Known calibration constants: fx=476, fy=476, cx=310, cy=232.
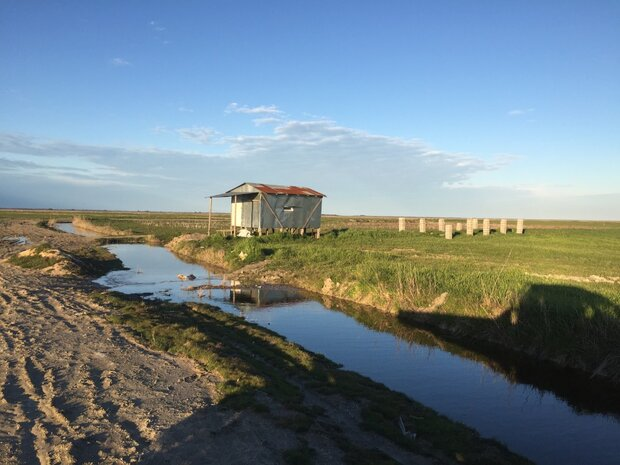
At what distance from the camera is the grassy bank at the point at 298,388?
754 centimetres

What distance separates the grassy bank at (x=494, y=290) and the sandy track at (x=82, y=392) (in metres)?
9.37

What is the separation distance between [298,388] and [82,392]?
4.02 metres

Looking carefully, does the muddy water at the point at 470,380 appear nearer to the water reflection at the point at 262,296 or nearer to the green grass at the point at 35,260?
the water reflection at the point at 262,296

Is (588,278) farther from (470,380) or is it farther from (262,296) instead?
(262,296)

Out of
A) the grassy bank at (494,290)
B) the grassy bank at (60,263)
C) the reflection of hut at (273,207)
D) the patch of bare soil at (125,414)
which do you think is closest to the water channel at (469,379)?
the grassy bank at (494,290)

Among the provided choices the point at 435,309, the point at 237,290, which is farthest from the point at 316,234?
the point at 435,309

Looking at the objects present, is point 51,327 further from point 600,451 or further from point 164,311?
point 600,451

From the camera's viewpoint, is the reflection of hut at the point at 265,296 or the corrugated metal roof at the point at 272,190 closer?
the reflection of hut at the point at 265,296

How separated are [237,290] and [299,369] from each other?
501 inches

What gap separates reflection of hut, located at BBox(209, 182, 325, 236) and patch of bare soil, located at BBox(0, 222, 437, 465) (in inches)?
1081

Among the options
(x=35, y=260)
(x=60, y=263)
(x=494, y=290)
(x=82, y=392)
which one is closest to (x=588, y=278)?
(x=494, y=290)

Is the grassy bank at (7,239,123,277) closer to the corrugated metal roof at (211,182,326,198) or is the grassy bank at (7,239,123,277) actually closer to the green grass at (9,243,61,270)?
the green grass at (9,243,61,270)

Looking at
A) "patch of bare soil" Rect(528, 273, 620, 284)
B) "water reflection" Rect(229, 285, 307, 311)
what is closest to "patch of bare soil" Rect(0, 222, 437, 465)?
"water reflection" Rect(229, 285, 307, 311)

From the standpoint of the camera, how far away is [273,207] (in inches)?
Result: 1572
